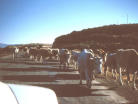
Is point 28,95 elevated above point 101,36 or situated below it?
below

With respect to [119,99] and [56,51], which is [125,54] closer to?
[119,99]

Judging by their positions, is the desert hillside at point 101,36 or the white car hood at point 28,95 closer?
the white car hood at point 28,95

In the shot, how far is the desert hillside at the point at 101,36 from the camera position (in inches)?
2691

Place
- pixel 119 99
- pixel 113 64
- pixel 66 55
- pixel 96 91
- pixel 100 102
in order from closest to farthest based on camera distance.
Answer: pixel 100 102, pixel 119 99, pixel 96 91, pixel 113 64, pixel 66 55

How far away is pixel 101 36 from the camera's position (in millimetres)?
87000

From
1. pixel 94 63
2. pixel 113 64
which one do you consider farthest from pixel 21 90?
pixel 113 64

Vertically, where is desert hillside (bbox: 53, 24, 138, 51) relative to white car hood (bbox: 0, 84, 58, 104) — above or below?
above

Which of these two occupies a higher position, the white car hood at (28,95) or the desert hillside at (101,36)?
the desert hillside at (101,36)

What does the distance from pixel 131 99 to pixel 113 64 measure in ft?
28.9

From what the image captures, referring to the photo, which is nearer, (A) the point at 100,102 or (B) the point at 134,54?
(A) the point at 100,102

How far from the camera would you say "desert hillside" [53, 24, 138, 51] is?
224ft

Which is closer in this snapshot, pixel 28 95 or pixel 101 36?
pixel 28 95

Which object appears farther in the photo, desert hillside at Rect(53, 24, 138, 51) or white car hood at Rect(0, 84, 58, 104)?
desert hillside at Rect(53, 24, 138, 51)

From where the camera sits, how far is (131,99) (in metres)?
10.4
